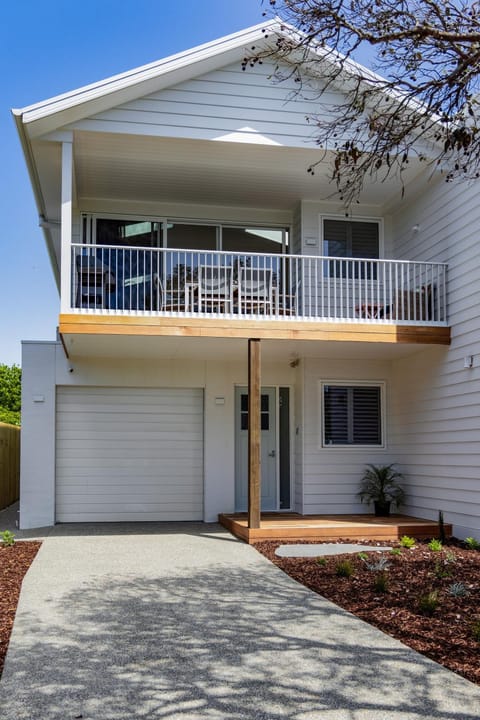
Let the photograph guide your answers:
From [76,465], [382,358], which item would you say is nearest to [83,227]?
[76,465]

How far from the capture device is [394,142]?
5.42m

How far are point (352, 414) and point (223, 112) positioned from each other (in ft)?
17.3

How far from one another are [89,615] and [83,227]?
25.0 feet

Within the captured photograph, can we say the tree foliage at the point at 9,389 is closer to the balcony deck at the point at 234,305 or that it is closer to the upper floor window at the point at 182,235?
the upper floor window at the point at 182,235

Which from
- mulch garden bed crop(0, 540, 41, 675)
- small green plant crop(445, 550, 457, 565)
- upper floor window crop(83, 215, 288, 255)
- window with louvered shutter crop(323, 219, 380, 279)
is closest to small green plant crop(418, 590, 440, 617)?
small green plant crop(445, 550, 457, 565)

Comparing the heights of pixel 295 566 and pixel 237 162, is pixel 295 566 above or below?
below

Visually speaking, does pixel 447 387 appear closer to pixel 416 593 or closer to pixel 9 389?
pixel 416 593

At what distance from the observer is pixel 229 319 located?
9.84 m

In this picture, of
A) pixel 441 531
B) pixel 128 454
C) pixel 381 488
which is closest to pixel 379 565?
pixel 441 531

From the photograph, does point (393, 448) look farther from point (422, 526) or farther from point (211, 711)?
point (211, 711)

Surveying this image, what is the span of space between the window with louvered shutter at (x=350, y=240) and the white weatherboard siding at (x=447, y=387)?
61cm

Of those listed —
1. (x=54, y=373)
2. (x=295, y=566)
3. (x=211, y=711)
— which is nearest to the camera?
(x=211, y=711)

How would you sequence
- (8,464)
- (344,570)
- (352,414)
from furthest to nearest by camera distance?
1. (8,464)
2. (352,414)
3. (344,570)

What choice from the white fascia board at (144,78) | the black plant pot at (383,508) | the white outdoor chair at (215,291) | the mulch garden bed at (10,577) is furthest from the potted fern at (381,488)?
the white fascia board at (144,78)
